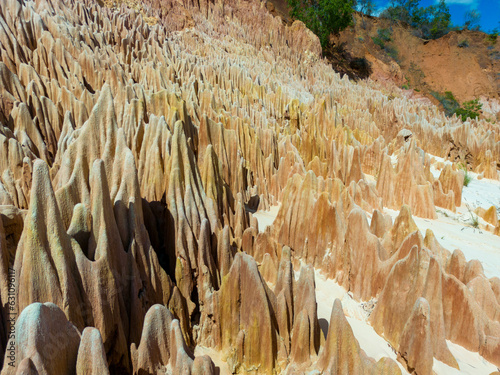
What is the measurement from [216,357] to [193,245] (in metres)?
1.04

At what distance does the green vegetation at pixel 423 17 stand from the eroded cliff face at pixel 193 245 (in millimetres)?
35897

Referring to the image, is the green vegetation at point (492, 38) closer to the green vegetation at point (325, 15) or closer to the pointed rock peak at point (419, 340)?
the green vegetation at point (325, 15)

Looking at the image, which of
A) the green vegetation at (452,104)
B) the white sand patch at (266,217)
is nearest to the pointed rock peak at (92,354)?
the white sand patch at (266,217)

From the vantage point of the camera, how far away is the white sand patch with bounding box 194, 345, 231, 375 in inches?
100

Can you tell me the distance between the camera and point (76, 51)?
25.0 ft

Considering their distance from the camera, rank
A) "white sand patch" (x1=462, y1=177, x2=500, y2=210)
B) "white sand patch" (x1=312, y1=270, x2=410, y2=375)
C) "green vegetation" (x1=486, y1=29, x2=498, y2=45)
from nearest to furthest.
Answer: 1. "white sand patch" (x1=312, y1=270, x2=410, y2=375)
2. "white sand patch" (x1=462, y1=177, x2=500, y2=210)
3. "green vegetation" (x1=486, y1=29, x2=498, y2=45)

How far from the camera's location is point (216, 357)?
2.67 m

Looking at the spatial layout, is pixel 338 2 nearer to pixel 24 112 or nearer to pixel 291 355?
pixel 24 112

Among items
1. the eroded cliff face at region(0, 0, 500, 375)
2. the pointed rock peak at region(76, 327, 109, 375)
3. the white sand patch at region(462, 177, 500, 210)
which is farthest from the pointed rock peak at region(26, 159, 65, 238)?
the white sand patch at region(462, 177, 500, 210)

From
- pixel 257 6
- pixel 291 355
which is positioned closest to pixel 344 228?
pixel 291 355

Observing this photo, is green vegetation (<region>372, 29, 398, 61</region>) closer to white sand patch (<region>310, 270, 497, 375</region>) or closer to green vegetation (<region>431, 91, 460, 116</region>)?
green vegetation (<region>431, 91, 460, 116</region>)

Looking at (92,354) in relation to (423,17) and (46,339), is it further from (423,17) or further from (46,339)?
(423,17)

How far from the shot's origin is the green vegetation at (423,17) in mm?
33812

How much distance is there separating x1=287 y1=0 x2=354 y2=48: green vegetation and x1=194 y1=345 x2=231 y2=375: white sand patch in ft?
84.6
